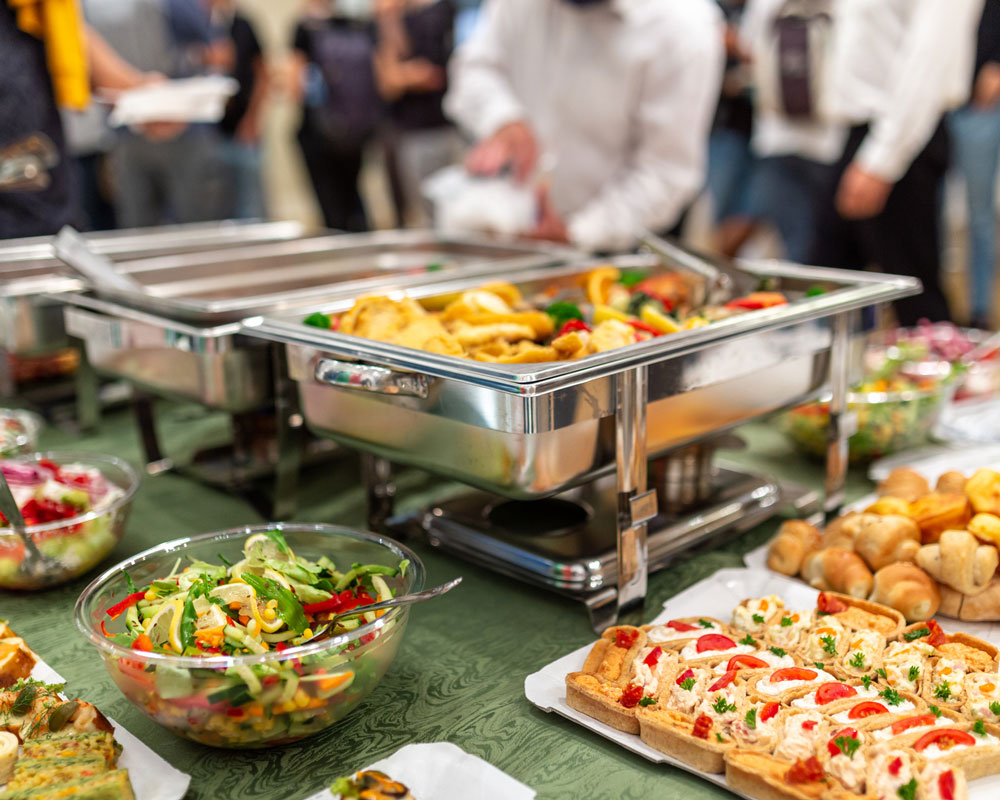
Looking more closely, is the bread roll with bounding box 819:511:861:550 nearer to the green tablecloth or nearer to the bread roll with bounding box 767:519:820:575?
the bread roll with bounding box 767:519:820:575

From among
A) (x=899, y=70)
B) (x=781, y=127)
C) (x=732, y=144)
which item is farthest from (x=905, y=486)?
(x=732, y=144)

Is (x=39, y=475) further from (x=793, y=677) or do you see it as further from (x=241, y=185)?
(x=241, y=185)

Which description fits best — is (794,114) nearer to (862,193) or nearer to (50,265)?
(862,193)

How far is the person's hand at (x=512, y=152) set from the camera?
2279 mm

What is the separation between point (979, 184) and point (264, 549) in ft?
10.0

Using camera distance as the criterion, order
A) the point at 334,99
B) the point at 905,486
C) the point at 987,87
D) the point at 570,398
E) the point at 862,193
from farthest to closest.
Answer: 1. the point at 334,99
2. the point at 987,87
3. the point at 862,193
4. the point at 905,486
5. the point at 570,398

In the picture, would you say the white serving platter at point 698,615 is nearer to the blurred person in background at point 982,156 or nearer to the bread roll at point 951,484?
the bread roll at point 951,484

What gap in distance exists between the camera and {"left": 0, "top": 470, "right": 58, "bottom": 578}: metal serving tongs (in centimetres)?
119

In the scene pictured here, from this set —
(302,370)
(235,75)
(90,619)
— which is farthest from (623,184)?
(235,75)

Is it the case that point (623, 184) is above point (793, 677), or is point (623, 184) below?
above

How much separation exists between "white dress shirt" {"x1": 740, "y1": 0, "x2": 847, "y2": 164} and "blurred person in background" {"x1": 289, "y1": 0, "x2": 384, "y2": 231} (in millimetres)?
1792

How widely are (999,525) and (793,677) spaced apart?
0.41 meters

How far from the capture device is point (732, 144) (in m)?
4.14

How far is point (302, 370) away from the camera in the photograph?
1287 mm
